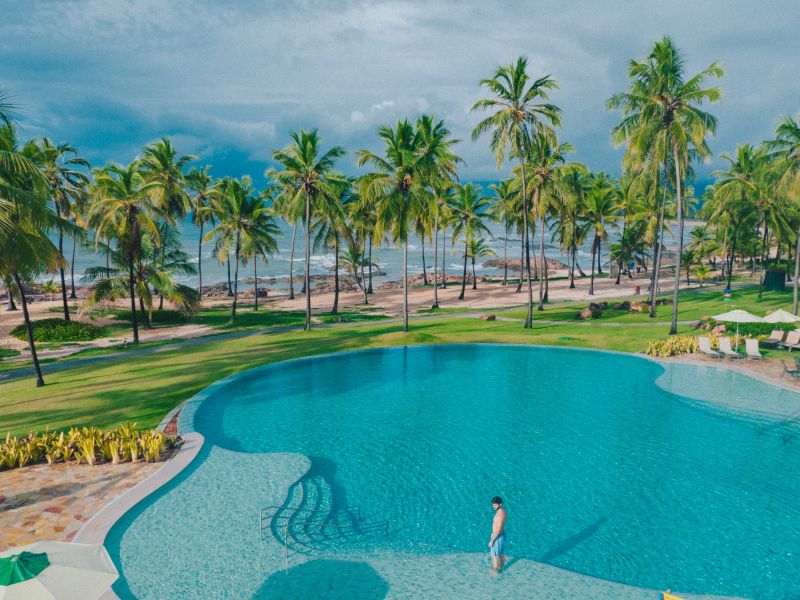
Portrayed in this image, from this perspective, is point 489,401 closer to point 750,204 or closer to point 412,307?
point 412,307

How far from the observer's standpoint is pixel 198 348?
2745 centimetres

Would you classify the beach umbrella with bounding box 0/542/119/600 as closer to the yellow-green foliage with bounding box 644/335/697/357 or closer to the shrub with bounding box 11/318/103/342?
the yellow-green foliage with bounding box 644/335/697/357

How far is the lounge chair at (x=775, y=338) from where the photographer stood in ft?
79.9

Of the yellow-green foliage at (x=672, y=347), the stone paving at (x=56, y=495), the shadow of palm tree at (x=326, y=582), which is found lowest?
the shadow of palm tree at (x=326, y=582)

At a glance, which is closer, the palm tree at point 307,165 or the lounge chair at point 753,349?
the lounge chair at point 753,349

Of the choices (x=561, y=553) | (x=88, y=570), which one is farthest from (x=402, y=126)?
(x=88, y=570)

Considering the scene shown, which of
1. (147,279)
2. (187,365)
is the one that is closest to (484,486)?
(187,365)

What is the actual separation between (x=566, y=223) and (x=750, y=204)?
16.5 meters

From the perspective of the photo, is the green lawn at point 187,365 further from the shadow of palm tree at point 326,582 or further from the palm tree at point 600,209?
the palm tree at point 600,209

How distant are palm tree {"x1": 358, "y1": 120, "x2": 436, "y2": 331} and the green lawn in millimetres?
7575

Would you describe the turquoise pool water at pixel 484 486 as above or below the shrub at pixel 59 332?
below

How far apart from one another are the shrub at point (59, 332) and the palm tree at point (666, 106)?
37644mm

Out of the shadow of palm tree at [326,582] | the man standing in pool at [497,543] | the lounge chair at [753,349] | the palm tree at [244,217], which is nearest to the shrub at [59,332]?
the palm tree at [244,217]

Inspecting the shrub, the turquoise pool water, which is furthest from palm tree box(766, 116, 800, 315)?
the shrub
